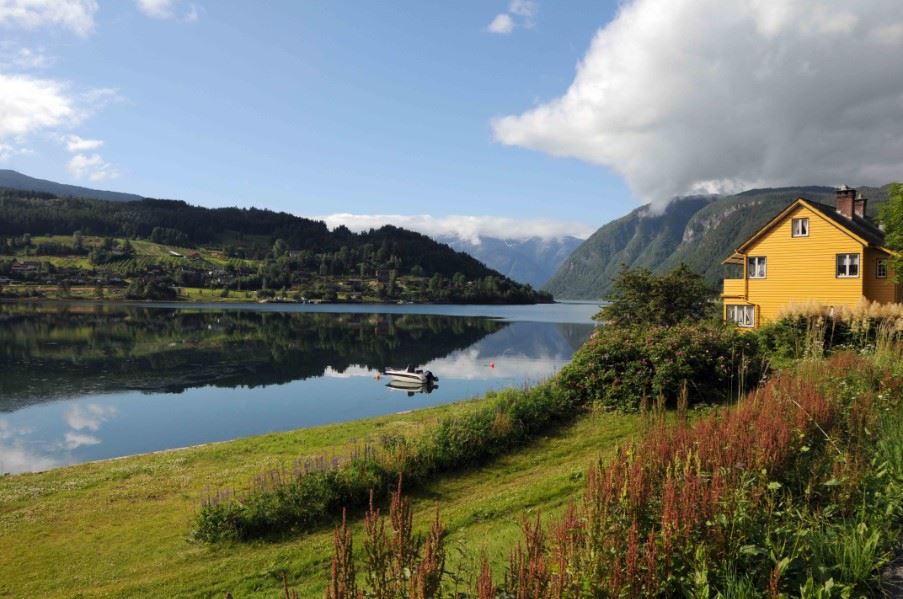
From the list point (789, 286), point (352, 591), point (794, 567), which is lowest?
point (794, 567)

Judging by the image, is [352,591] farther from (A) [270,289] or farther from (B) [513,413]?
(A) [270,289]

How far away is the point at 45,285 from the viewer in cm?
16875

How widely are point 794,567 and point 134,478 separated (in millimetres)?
16546

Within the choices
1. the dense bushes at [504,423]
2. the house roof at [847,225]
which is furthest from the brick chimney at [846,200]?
the dense bushes at [504,423]

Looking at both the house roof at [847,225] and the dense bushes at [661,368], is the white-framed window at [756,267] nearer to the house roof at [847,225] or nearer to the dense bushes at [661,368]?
the house roof at [847,225]

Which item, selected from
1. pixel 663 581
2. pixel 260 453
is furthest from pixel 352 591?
pixel 260 453

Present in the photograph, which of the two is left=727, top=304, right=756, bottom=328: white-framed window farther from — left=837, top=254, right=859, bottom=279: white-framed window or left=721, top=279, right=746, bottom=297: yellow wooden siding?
left=837, top=254, right=859, bottom=279: white-framed window

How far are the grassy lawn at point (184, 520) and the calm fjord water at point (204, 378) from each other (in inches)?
359

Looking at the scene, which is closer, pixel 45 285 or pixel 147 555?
pixel 147 555

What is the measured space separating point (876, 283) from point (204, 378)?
44191 mm

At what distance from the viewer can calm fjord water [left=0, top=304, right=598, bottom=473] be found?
2703 centimetres

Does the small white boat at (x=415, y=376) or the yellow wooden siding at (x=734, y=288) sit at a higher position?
the yellow wooden siding at (x=734, y=288)

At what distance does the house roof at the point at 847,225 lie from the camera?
3385 centimetres

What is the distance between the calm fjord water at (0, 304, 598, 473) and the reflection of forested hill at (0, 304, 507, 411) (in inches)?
5.2
